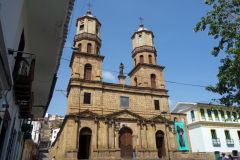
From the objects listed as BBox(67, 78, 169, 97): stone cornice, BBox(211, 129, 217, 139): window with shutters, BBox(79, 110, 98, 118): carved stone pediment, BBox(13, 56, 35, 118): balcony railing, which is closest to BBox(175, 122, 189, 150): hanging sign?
BBox(211, 129, 217, 139): window with shutters

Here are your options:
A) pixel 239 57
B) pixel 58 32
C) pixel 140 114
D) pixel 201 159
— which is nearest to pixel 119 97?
pixel 140 114

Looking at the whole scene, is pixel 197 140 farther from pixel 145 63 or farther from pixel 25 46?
pixel 25 46

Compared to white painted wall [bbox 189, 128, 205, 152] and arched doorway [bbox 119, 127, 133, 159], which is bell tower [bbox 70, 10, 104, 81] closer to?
arched doorway [bbox 119, 127, 133, 159]

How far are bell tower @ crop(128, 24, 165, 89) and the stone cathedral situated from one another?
0.50 feet

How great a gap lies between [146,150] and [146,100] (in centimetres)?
681

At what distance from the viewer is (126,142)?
75.2 ft

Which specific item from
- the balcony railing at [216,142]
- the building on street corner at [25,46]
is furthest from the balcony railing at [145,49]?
the building on street corner at [25,46]

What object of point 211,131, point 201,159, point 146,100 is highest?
point 146,100

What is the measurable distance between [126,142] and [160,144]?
5325 mm

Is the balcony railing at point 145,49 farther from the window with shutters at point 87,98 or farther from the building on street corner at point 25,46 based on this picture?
A: the building on street corner at point 25,46

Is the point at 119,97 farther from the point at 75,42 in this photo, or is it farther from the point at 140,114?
the point at 75,42

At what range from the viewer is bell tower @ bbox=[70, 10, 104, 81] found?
24391mm

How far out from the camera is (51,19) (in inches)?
252

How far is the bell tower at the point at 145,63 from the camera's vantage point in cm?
2792
